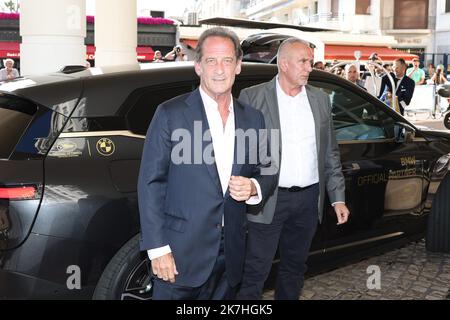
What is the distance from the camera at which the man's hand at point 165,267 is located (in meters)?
2.42

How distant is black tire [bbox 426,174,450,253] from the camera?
4.87m

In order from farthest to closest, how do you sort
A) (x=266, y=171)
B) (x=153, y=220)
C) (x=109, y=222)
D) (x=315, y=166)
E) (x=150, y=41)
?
(x=150, y=41) < (x=315, y=166) < (x=109, y=222) < (x=266, y=171) < (x=153, y=220)

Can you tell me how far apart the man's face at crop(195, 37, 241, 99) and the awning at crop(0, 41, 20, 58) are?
82.3 ft

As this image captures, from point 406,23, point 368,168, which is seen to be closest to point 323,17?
point 406,23

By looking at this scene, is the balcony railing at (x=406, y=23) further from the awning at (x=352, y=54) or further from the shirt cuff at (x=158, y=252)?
the shirt cuff at (x=158, y=252)

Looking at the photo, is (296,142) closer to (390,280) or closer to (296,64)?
(296,64)

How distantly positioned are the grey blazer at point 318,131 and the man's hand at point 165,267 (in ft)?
2.67

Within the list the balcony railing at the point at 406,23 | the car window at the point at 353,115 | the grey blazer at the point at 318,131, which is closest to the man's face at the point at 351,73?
the car window at the point at 353,115

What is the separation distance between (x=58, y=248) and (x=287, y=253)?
1335mm

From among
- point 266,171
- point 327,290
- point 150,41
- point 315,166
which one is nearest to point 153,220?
point 266,171

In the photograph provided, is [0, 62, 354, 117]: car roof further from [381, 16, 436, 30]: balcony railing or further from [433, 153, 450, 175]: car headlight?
[381, 16, 436, 30]: balcony railing

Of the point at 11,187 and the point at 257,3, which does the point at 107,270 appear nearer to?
the point at 11,187

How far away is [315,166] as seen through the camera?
3.42 m

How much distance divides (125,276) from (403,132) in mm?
2430
